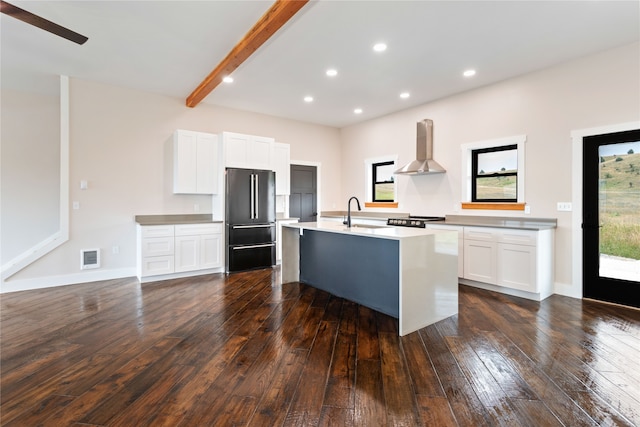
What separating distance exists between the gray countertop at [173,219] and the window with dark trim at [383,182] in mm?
3588

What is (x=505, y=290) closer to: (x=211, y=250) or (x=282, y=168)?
(x=282, y=168)

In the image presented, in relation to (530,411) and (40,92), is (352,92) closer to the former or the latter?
(530,411)

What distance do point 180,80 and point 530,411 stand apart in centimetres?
543

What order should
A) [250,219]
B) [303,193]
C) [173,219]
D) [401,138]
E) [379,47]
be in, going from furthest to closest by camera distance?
[303,193]
[401,138]
[250,219]
[173,219]
[379,47]

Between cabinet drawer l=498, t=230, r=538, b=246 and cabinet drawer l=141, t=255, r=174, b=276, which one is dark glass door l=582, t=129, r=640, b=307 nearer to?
cabinet drawer l=498, t=230, r=538, b=246

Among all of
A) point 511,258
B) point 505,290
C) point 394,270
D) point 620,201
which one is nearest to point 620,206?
point 620,201

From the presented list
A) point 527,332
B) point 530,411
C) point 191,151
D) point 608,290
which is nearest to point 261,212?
point 191,151

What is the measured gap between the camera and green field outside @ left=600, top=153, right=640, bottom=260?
354 cm

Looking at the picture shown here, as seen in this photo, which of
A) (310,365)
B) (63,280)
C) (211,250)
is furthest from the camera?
(211,250)

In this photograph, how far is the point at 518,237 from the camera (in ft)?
13.0

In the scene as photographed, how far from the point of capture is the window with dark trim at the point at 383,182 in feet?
21.7

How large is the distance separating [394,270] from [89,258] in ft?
15.0

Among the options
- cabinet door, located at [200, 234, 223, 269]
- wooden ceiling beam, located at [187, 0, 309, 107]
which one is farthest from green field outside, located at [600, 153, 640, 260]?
cabinet door, located at [200, 234, 223, 269]

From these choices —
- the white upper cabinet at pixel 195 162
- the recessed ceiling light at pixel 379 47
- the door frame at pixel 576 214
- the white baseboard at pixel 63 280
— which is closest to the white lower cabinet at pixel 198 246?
the white upper cabinet at pixel 195 162
